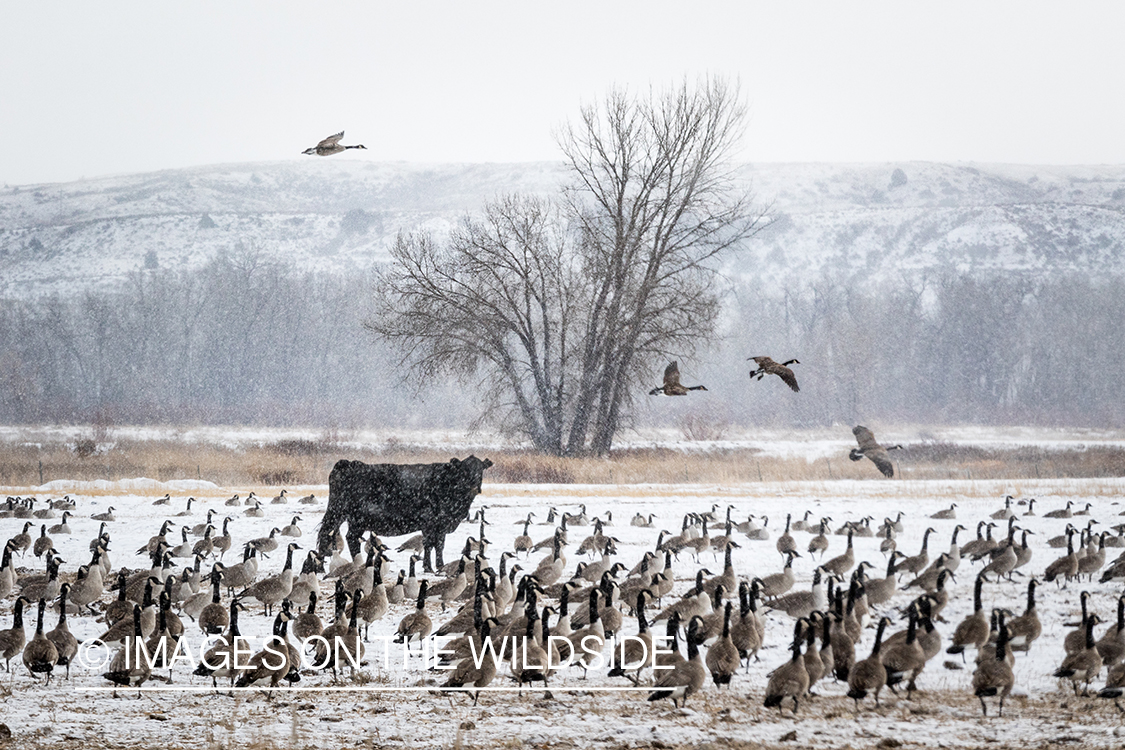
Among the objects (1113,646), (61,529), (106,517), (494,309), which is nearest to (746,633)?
(1113,646)

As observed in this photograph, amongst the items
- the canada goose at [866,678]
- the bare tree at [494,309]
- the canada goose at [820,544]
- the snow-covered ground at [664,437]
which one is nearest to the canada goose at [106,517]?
the canada goose at [820,544]

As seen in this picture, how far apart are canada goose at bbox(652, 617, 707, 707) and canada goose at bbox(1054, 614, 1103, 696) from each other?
3011 mm

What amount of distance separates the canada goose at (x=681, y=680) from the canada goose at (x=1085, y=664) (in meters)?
3.01

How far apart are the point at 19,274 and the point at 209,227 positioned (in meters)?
19.6

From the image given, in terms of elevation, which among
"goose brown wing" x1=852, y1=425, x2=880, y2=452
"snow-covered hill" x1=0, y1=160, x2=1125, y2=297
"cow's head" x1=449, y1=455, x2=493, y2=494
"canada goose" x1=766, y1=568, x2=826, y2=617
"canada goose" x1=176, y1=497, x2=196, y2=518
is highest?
"snow-covered hill" x1=0, y1=160, x2=1125, y2=297

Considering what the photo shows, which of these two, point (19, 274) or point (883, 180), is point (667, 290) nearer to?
point (19, 274)

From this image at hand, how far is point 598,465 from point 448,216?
255 ft

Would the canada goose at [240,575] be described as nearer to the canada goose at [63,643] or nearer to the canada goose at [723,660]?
the canada goose at [63,643]

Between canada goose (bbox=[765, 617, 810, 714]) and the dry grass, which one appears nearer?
canada goose (bbox=[765, 617, 810, 714])

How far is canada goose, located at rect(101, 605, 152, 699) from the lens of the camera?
803cm

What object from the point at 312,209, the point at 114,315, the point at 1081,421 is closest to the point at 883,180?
the point at 312,209

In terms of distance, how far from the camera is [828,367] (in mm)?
62781

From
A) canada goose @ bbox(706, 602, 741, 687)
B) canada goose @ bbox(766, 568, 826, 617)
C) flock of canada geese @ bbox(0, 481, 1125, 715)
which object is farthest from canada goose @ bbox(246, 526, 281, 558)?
canada goose @ bbox(706, 602, 741, 687)

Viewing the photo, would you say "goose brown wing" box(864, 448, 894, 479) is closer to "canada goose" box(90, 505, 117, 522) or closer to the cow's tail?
the cow's tail
